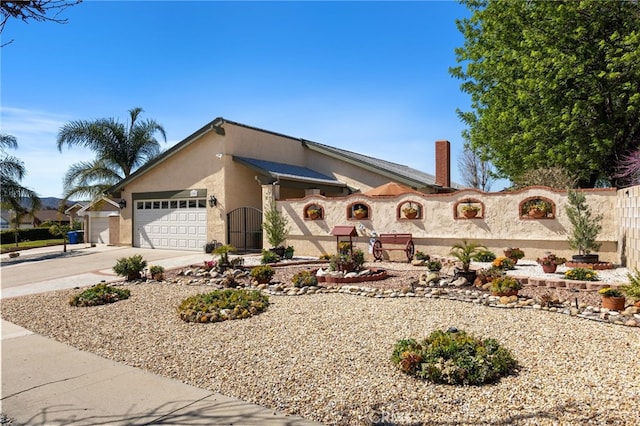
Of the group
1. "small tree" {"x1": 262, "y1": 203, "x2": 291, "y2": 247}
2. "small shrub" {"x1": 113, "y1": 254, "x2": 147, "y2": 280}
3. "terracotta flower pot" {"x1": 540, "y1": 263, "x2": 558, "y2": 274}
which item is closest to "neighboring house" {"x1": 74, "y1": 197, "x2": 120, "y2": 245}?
"small tree" {"x1": 262, "y1": 203, "x2": 291, "y2": 247}

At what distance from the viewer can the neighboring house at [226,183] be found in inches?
762

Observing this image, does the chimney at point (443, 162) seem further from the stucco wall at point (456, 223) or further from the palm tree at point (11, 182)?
the palm tree at point (11, 182)

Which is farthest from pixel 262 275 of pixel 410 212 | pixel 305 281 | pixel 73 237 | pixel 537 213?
pixel 73 237

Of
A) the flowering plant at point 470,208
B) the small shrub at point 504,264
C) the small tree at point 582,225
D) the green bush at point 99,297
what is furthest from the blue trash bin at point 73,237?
the small tree at point 582,225

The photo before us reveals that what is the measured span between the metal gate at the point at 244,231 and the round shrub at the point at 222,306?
1106 centimetres

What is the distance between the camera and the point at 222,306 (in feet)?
25.4

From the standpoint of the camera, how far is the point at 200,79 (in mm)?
13609

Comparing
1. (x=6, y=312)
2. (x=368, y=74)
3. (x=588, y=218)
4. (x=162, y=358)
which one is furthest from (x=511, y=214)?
(x=6, y=312)

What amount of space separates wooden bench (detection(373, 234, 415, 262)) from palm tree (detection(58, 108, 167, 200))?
71.2 feet

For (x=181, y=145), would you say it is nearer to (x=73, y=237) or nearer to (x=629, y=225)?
(x=73, y=237)

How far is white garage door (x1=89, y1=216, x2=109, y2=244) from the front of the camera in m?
26.2

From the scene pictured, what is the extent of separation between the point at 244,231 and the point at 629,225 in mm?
14272

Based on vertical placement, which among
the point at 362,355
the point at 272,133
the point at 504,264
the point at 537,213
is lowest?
the point at 362,355

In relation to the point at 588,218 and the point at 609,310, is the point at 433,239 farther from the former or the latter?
the point at 609,310
